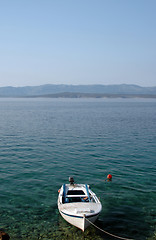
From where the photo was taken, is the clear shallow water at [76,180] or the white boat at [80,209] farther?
the clear shallow water at [76,180]

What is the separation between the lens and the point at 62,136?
2373 inches

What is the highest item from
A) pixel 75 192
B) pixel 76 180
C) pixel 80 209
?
pixel 80 209

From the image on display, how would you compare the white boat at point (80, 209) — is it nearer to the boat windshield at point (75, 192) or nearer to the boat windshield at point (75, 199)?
the boat windshield at point (75, 199)

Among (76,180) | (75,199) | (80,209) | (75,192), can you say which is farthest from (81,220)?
(76,180)

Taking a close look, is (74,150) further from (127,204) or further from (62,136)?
(127,204)

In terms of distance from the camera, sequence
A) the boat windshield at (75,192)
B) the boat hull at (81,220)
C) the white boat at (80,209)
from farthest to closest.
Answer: the boat windshield at (75,192) → the white boat at (80,209) → the boat hull at (81,220)

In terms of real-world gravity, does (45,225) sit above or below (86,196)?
below

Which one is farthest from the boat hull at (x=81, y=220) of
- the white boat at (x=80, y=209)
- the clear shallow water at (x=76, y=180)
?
the clear shallow water at (x=76, y=180)

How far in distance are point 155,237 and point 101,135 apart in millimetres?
42055

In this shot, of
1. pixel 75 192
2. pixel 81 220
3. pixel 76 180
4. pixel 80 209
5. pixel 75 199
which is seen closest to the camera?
pixel 81 220

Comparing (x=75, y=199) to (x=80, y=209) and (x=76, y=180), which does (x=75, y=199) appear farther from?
(x=76, y=180)

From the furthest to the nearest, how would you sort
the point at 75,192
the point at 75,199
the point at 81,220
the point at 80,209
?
the point at 75,192 → the point at 75,199 → the point at 80,209 → the point at 81,220

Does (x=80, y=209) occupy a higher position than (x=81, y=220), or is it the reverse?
(x=80, y=209)

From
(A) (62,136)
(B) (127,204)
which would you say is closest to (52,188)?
(B) (127,204)
